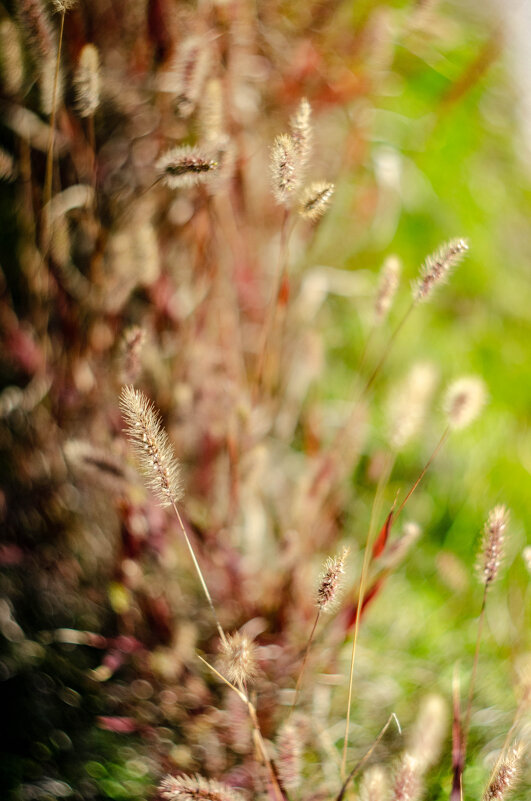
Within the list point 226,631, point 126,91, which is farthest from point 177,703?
A: point 126,91

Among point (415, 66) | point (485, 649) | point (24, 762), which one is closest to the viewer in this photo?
point (24, 762)

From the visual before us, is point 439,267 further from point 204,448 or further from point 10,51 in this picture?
point 10,51

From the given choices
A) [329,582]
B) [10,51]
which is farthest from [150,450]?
[10,51]

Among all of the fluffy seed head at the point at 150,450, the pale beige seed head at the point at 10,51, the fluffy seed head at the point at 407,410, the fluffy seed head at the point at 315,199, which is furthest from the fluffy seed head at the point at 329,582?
the pale beige seed head at the point at 10,51

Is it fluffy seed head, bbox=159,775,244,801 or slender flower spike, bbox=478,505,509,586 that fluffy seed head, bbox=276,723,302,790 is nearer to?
fluffy seed head, bbox=159,775,244,801

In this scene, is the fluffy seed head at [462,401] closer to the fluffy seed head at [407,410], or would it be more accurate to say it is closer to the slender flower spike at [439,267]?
the fluffy seed head at [407,410]

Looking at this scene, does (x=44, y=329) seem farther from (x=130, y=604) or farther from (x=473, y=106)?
(x=473, y=106)

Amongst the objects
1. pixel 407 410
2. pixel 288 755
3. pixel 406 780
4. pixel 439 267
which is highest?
pixel 439 267
